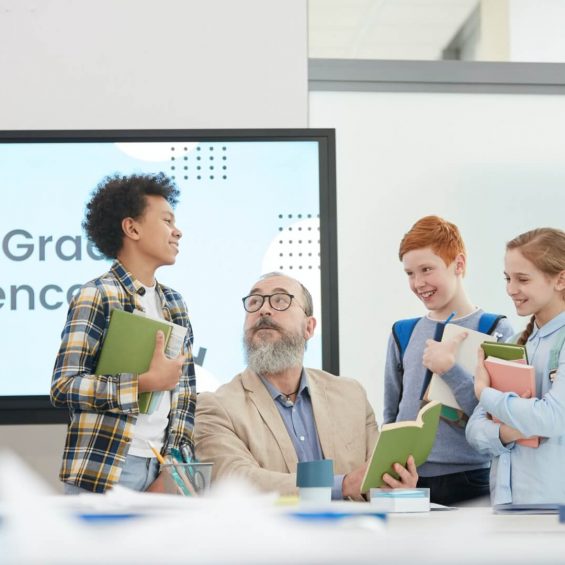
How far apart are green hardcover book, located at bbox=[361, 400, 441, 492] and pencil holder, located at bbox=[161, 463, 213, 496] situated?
541mm

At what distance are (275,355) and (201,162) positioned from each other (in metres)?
1.27

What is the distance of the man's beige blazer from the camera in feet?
7.99

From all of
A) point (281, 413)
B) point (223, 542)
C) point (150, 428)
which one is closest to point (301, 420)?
point (281, 413)

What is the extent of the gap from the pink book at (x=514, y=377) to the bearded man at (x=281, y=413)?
1.42ft

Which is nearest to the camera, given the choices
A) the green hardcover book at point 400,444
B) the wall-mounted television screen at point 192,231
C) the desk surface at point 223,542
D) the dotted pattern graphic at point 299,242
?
the desk surface at point 223,542

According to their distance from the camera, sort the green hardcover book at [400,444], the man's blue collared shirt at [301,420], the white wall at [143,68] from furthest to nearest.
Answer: the white wall at [143,68] → the man's blue collared shirt at [301,420] → the green hardcover book at [400,444]

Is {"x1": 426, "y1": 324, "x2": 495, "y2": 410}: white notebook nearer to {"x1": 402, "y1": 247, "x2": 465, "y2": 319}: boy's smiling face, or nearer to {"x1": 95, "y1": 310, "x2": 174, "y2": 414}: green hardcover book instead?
{"x1": 402, "y1": 247, "x2": 465, "y2": 319}: boy's smiling face

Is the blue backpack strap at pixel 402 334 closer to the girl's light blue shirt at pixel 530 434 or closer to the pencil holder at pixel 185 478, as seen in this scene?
the girl's light blue shirt at pixel 530 434

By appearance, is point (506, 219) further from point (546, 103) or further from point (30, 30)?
point (30, 30)

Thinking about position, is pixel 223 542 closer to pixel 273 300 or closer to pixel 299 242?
pixel 273 300

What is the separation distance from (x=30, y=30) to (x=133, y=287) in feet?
6.98

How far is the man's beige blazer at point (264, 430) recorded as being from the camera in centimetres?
244

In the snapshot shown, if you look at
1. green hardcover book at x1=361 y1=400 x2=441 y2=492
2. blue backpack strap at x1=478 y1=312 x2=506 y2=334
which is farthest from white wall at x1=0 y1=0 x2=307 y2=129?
green hardcover book at x1=361 y1=400 x2=441 y2=492

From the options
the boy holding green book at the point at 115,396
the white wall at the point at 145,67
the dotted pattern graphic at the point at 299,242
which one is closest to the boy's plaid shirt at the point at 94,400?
the boy holding green book at the point at 115,396
